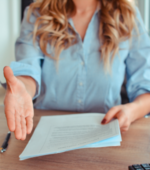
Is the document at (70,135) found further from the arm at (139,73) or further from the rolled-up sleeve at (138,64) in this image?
the rolled-up sleeve at (138,64)

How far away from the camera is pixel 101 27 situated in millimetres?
897

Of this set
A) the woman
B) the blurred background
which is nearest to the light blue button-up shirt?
the woman

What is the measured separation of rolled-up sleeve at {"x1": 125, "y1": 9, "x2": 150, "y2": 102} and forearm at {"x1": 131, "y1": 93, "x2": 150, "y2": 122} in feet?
0.15

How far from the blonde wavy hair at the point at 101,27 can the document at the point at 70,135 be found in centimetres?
35

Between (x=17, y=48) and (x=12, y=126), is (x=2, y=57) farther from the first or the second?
(x=12, y=126)

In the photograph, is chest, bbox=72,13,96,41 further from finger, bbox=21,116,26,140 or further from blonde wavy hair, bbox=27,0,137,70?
finger, bbox=21,116,26,140

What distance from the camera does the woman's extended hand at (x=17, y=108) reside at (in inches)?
16.3

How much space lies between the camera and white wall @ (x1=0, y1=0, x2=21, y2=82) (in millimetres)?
2484

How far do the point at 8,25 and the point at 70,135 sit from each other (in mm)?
2502

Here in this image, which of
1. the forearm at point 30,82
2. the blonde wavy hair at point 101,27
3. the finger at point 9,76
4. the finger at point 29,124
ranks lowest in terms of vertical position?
the forearm at point 30,82

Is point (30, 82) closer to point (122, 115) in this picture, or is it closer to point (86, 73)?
point (86, 73)

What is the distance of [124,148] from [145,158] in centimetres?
6

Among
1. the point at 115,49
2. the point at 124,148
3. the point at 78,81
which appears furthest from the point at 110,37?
the point at 124,148

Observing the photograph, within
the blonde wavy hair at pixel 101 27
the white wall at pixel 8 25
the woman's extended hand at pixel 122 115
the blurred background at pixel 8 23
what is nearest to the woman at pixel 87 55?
the blonde wavy hair at pixel 101 27
